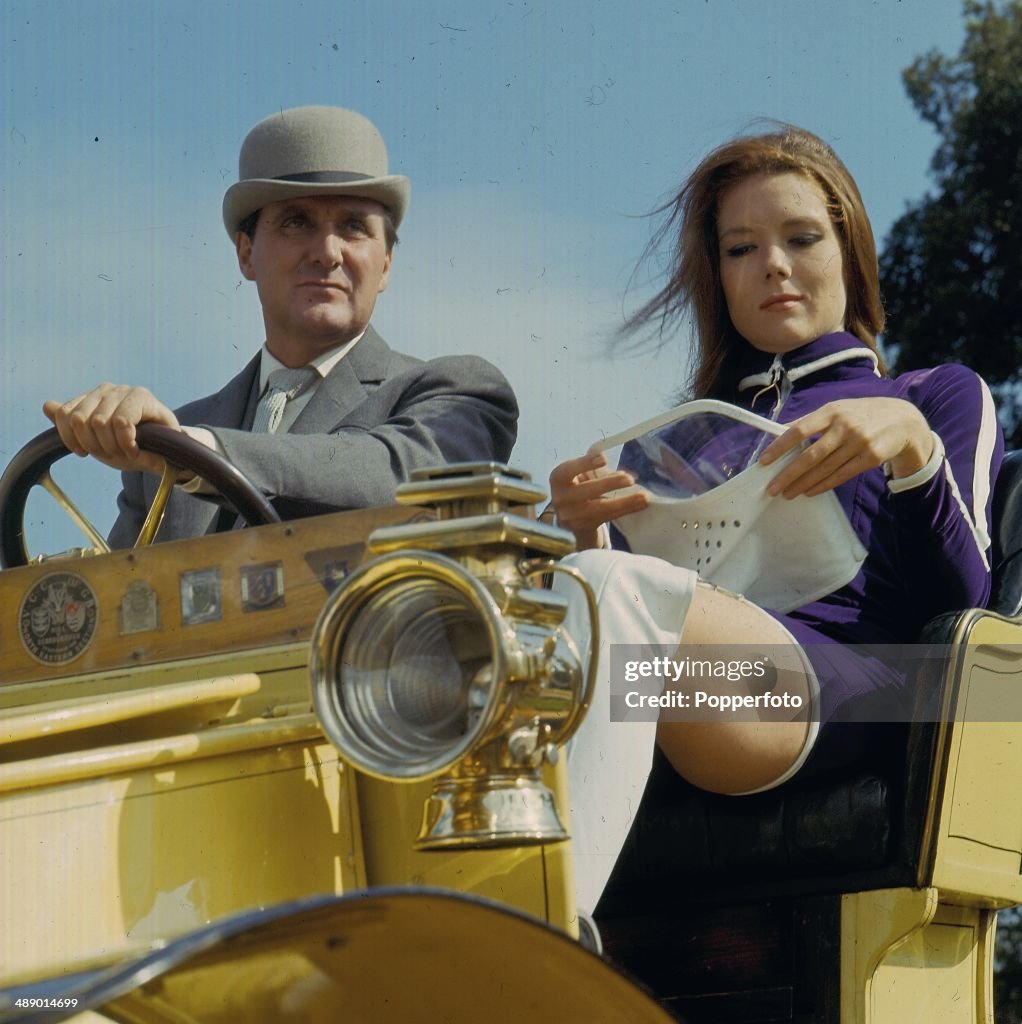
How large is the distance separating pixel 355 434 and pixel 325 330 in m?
0.49

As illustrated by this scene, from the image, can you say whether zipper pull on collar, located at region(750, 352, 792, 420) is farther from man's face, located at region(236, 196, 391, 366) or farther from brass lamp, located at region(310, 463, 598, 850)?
brass lamp, located at region(310, 463, 598, 850)

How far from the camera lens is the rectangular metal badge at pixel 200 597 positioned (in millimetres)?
2111

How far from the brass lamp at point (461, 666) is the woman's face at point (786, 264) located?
4.43 feet

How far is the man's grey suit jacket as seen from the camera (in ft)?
8.68

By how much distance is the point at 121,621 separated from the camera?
2.15 m

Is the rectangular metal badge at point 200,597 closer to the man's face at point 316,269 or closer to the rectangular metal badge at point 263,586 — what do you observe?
the rectangular metal badge at point 263,586

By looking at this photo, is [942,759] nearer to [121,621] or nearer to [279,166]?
[121,621]

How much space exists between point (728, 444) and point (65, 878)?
1.23m

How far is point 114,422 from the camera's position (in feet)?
7.41

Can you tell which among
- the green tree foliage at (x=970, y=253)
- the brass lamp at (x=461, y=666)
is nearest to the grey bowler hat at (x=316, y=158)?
the brass lamp at (x=461, y=666)

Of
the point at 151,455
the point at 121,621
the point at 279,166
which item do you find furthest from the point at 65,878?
the point at 279,166

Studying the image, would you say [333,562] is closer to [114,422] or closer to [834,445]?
Result: [114,422]

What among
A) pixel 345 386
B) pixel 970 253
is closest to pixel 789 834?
pixel 345 386

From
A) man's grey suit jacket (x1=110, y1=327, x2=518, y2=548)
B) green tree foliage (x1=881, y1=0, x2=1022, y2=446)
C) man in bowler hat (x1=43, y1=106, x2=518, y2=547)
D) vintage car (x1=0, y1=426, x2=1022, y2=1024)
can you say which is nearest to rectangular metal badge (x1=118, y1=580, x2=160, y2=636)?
vintage car (x1=0, y1=426, x2=1022, y2=1024)
